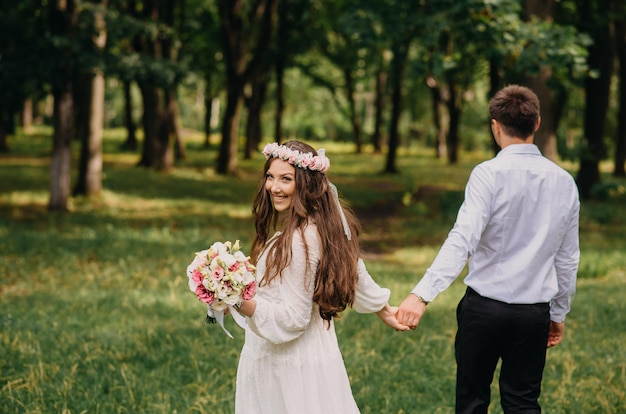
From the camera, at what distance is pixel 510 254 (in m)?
3.99

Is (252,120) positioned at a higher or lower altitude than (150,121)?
higher

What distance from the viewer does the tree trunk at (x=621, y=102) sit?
23670 mm

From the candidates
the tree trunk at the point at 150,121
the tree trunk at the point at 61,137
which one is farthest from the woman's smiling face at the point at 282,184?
the tree trunk at the point at 150,121

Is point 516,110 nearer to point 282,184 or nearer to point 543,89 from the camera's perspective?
point 282,184

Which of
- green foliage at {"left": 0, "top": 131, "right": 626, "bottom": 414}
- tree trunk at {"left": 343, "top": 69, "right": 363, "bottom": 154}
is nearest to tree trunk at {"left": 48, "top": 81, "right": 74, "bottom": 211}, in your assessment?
green foliage at {"left": 0, "top": 131, "right": 626, "bottom": 414}

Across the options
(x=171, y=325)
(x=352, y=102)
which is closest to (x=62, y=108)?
(x=171, y=325)

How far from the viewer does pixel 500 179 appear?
3.96 m

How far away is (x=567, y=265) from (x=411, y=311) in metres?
0.94

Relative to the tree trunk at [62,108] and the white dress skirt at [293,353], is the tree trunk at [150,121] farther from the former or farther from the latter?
the white dress skirt at [293,353]

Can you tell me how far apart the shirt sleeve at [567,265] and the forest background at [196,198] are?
5.52 ft

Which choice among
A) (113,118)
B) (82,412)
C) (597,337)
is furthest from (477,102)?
(82,412)

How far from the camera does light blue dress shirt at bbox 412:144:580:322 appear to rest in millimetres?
3908

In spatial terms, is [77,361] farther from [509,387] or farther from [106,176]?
[106,176]

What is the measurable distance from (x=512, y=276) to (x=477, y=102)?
2061 inches
